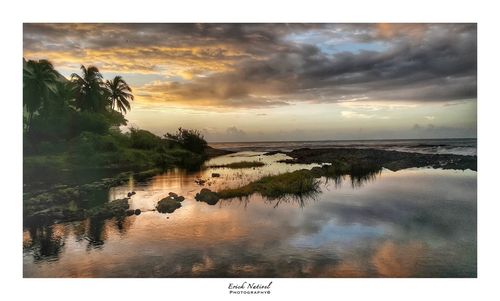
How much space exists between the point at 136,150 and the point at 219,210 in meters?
2.62

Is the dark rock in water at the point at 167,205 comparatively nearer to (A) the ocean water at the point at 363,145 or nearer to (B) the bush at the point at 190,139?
(B) the bush at the point at 190,139

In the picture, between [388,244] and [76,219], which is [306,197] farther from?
[76,219]

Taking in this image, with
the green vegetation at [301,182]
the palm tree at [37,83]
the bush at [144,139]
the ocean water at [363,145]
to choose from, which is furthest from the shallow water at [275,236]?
the palm tree at [37,83]

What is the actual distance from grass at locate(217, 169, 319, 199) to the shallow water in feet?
0.75

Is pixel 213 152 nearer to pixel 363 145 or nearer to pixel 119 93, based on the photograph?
pixel 119 93

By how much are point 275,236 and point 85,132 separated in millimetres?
5231

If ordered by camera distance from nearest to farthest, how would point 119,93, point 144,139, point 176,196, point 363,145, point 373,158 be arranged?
point 119,93
point 176,196
point 144,139
point 363,145
point 373,158

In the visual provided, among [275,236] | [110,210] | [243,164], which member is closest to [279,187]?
[243,164]

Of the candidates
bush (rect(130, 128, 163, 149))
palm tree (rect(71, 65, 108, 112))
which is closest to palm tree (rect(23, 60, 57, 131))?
palm tree (rect(71, 65, 108, 112))

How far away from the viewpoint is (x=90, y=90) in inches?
320

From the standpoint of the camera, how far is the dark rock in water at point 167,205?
7.86 m

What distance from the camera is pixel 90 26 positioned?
7410 mm

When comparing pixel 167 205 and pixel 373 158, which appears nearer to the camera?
pixel 167 205

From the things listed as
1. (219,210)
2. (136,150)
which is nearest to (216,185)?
(219,210)
